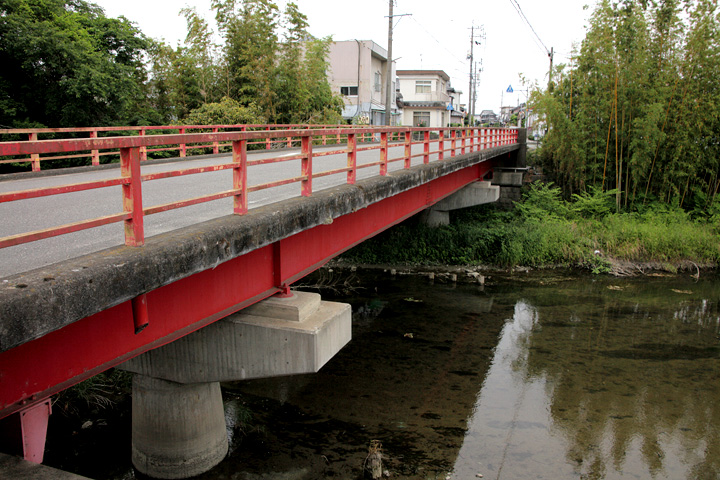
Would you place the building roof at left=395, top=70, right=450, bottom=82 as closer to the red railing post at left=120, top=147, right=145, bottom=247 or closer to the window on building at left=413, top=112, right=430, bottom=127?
the window on building at left=413, top=112, right=430, bottom=127

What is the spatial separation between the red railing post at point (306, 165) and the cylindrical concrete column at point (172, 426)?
114 inches

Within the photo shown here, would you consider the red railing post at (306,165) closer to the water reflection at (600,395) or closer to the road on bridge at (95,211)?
the road on bridge at (95,211)

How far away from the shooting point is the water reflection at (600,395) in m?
7.95

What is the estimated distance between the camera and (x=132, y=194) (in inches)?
154

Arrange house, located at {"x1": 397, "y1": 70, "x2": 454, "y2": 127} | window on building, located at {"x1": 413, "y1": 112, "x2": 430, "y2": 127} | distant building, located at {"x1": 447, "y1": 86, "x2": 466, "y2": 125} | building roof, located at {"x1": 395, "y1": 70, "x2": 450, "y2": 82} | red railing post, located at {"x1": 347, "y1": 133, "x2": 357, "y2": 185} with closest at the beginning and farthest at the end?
1. red railing post, located at {"x1": 347, "y1": 133, "x2": 357, "y2": 185}
2. house, located at {"x1": 397, "y1": 70, "x2": 454, "y2": 127}
3. window on building, located at {"x1": 413, "y1": 112, "x2": 430, "y2": 127}
4. building roof, located at {"x1": 395, "y1": 70, "x2": 450, "y2": 82}
5. distant building, located at {"x1": 447, "y1": 86, "x2": 466, "y2": 125}

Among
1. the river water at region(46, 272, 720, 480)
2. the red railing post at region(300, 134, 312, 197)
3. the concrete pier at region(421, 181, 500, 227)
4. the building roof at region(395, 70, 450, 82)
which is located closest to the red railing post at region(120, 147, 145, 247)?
the red railing post at region(300, 134, 312, 197)

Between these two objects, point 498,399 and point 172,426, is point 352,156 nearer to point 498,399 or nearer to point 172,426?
point 172,426

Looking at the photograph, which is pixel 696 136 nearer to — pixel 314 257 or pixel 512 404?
pixel 512 404

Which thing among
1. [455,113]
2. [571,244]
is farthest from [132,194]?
[455,113]

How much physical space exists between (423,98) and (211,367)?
201ft

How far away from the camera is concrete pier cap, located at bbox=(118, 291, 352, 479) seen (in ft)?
20.5

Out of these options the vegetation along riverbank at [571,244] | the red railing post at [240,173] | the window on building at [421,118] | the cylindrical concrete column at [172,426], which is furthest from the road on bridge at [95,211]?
the window on building at [421,118]

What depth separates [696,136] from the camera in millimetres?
21359

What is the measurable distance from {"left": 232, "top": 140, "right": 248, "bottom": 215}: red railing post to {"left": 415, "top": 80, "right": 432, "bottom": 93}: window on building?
2455 inches
